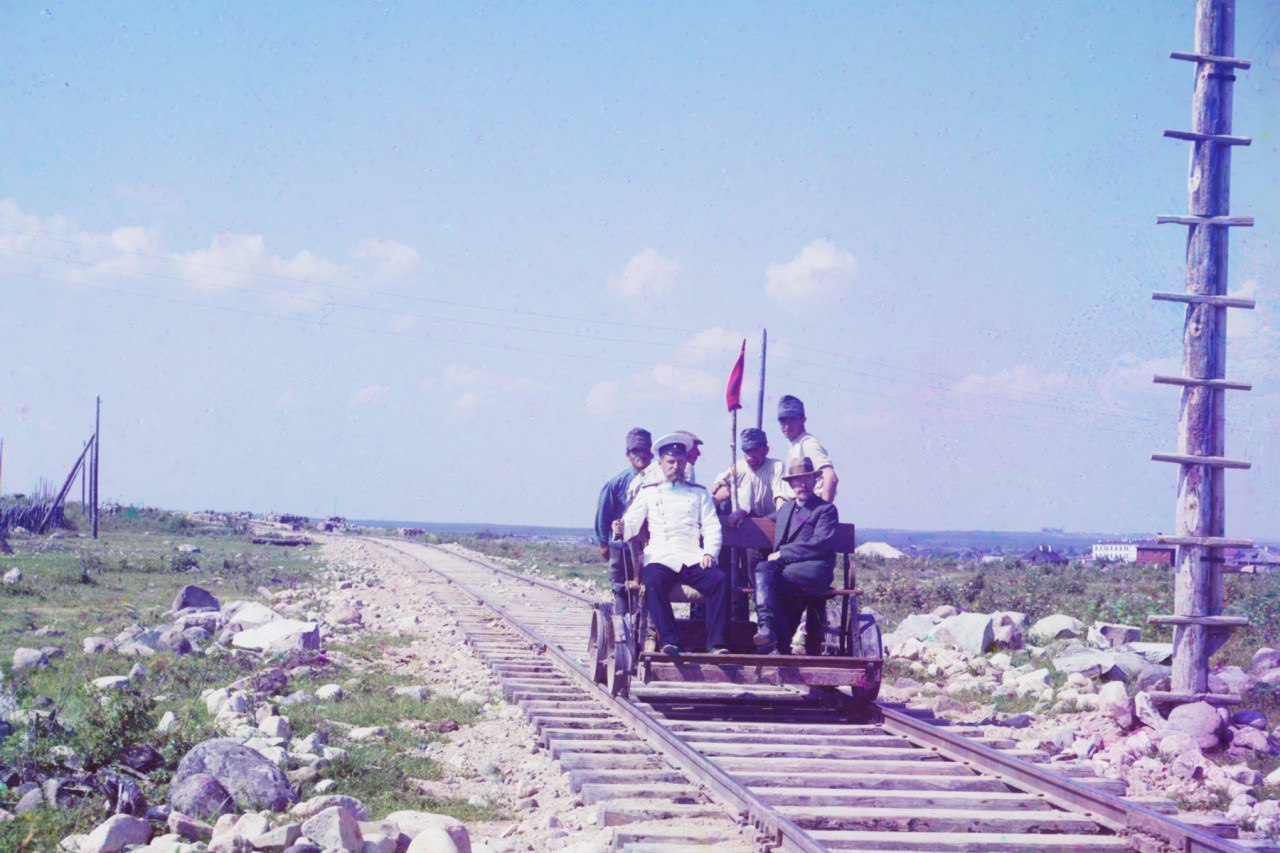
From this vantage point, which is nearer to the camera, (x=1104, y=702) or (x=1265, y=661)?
(x=1104, y=702)

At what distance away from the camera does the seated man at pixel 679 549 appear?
27.8 feet

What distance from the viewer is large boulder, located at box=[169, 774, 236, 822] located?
19.4 feet

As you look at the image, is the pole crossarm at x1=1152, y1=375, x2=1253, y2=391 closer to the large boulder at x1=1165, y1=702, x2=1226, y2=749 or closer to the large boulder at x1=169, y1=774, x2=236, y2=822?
the large boulder at x1=1165, y1=702, x2=1226, y2=749

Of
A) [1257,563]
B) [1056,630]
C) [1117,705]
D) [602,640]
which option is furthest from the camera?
[1257,563]

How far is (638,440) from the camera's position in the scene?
31.5 feet

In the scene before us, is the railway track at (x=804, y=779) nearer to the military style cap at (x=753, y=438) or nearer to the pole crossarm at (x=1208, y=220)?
the military style cap at (x=753, y=438)

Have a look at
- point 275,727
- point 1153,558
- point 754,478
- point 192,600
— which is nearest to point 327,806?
point 275,727

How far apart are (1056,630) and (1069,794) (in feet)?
29.0

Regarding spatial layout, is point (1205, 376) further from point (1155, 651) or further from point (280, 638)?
point (280, 638)

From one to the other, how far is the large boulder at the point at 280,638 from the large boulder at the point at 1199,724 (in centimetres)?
814

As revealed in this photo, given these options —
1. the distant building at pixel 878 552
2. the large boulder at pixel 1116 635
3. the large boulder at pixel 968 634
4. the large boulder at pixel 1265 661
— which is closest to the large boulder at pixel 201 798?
the large boulder at pixel 968 634

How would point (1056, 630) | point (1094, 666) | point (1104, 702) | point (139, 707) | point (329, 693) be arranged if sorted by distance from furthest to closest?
point (1056, 630)
point (1094, 666)
point (329, 693)
point (1104, 702)
point (139, 707)

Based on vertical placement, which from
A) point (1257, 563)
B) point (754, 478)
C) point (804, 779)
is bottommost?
point (804, 779)

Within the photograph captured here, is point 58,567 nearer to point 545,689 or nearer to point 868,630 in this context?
point 545,689
